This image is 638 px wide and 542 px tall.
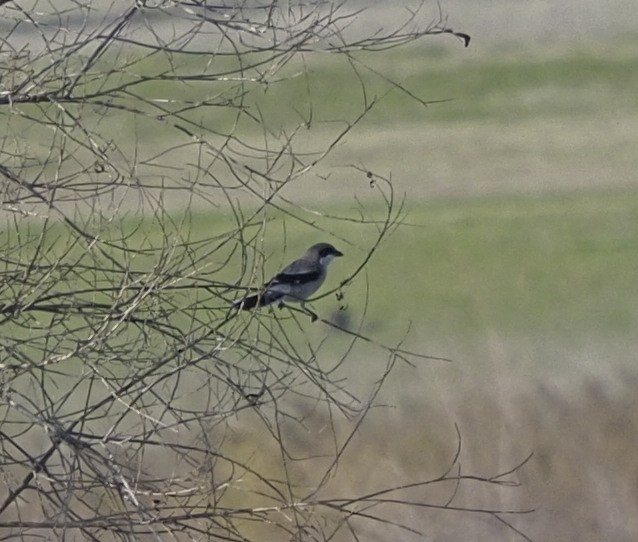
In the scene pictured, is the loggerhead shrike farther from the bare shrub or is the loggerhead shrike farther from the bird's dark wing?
the bare shrub

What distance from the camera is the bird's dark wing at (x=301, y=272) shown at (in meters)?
7.24

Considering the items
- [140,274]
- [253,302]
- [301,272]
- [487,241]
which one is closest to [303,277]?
[301,272]

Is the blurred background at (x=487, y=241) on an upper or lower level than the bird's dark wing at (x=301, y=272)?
lower

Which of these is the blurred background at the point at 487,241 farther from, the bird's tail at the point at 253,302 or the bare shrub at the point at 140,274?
the bird's tail at the point at 253,302

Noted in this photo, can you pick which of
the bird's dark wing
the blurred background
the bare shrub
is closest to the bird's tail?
the bare shrub

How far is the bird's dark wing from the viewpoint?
724 centimetres

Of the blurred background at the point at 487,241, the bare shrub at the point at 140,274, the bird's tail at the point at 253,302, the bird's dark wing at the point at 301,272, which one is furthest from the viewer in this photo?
the blurred background at the point at 487,241

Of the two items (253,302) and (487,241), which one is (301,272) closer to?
(253,302)

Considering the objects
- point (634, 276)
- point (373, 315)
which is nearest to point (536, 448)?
point (373, 315)

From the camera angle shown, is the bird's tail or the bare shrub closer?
the bare shrub

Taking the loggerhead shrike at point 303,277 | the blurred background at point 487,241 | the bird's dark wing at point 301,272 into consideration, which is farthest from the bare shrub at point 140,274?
the bird's dark wing at point 301,272

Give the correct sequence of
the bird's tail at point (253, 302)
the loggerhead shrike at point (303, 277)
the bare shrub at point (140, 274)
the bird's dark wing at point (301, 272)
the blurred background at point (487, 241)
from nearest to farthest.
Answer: the bare shrub at point (140, 274)
the bird's tail at point (253, 302)
the loggerhead shrike at point (303, 277)
the bird's dark wing at point (301, 272)
the blurred background at point (487, 241)

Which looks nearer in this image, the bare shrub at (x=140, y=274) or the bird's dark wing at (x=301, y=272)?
the bare shrub at (x=140, y=274)

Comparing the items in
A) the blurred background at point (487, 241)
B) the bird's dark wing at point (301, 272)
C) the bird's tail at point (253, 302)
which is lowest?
the blurred background at point (487, 241)
